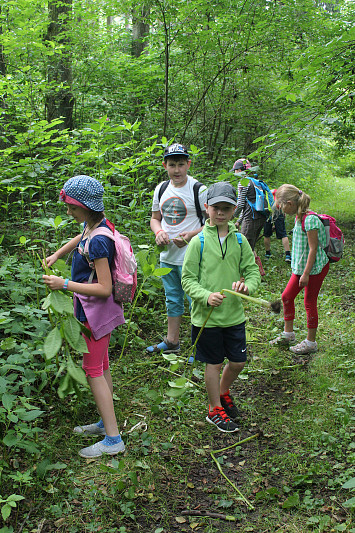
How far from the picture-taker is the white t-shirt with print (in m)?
3.91

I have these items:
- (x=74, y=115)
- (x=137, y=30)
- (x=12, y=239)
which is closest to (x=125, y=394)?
(x=12, y=239)

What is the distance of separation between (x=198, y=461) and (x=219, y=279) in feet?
4.31

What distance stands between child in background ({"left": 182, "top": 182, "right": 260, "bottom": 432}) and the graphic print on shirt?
760 millimetres

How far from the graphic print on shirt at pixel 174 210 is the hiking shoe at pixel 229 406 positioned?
64.5 inches

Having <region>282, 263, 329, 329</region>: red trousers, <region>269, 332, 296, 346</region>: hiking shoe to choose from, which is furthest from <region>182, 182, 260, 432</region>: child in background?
<region>269, 332, 296, 346</region>: hiking shoe

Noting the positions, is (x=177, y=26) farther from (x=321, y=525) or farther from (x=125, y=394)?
(x=321, y=525)

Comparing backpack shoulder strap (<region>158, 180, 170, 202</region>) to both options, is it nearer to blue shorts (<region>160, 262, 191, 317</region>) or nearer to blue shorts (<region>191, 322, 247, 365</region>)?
blue shorts (<region>160, 262, 191, 317</region>)

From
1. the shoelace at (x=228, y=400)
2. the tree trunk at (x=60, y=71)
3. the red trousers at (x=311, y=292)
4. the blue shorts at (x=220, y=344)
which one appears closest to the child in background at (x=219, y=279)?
the blue shorts at (x=220, y=344)

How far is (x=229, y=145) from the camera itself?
1135 cm

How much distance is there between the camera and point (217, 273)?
10.2 ft

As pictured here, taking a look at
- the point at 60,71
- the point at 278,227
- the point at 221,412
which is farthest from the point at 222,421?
the point at 60,71

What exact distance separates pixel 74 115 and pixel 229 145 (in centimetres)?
489

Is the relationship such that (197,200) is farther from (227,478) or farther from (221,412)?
(227,478)

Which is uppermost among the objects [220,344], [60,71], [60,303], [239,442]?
[60,71]
